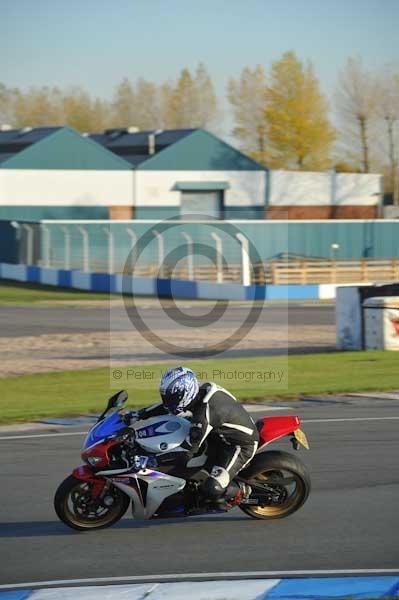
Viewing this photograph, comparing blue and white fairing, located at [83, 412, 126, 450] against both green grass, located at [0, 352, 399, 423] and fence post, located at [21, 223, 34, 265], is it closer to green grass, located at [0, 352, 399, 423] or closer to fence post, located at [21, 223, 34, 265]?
green grass, located at [0, 352, 399, 423]

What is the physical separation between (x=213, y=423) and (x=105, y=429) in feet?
2.73

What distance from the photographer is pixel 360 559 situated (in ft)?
24.7

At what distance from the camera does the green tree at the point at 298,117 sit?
334 feet

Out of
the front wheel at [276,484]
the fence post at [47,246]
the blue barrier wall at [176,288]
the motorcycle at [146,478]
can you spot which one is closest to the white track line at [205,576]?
the motorcycle at [146,478]

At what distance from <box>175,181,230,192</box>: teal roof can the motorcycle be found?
53804 millimetres

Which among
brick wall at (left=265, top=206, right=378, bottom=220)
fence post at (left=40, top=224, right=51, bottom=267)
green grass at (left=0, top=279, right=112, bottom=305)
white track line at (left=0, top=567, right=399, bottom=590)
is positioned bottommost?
white track line at (left=0, top=567, right=399, bottom=590)

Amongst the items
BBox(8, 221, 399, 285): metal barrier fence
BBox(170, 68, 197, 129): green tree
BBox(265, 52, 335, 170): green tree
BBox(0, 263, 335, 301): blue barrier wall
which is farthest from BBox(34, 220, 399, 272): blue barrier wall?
BBox(170, 68, 197, 129): green tree

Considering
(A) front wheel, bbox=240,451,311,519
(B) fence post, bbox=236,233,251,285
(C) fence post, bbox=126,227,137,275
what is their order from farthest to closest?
(C) fence post, bbox=126,227,137,275
(B) fence post, bbox=236,233,251,285
(A) front wheel, bbox=240,451,311,519

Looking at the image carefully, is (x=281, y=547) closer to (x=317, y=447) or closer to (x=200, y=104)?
(x=317, y=447)

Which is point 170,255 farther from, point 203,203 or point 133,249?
point 203,203

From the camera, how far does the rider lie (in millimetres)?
8258

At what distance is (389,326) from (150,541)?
14561mm

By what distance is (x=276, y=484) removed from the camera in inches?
341

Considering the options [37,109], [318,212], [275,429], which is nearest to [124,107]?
[37,109]
